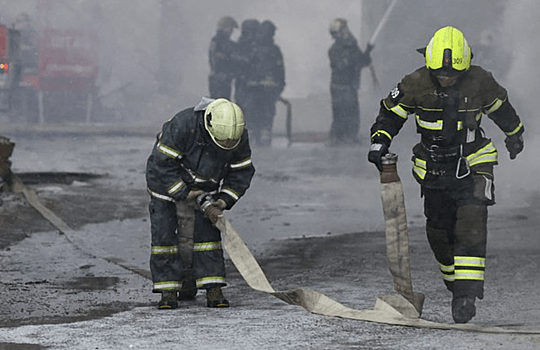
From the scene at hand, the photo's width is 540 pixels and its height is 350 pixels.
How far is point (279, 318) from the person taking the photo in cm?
605

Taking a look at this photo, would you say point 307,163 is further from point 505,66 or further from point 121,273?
point 121,273

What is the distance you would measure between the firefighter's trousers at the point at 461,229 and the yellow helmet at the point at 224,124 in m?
1.00

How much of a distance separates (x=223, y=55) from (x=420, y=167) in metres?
15.6

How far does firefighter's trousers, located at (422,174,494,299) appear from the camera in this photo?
6125mm

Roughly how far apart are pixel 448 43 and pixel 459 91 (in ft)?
0.82

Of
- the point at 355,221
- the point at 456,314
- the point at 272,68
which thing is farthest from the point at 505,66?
the point at 456,314

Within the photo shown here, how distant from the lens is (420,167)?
21.1 ft

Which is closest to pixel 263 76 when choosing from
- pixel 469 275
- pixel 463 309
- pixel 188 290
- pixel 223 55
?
pixel 223 55

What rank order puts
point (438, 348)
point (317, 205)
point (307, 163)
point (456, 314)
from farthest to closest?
1. point (307, 163)
2. point (317, 205)
3. point (456, 314)
4. point (438, 348)

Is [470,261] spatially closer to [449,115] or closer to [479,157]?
[479,157]

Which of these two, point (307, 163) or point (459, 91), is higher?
point (459, 91)

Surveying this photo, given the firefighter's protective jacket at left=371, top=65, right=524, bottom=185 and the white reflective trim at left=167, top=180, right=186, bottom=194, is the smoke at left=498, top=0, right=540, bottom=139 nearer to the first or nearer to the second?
the firefighter's protective jacket at left=371, top=65, right=524, bottom=185

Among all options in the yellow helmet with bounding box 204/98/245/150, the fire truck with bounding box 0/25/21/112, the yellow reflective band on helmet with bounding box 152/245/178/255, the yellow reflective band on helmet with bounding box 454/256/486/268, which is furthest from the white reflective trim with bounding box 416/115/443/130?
the fire truck with bounding box 0/25/21/112

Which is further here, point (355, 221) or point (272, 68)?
point (272, 68)
